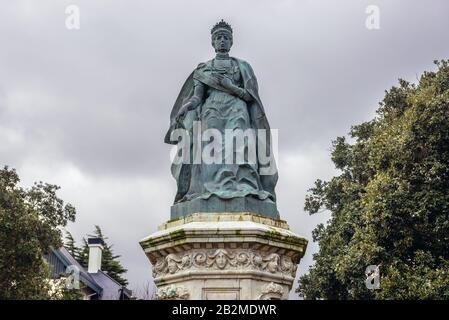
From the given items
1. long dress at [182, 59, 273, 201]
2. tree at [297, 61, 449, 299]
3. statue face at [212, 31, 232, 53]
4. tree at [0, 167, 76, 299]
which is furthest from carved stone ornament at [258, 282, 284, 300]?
tree at [0, 167, 76, 299]

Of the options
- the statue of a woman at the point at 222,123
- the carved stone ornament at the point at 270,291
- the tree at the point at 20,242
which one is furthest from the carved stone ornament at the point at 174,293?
the tree at the point at 20,242

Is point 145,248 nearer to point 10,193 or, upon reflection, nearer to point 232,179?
point 232,179

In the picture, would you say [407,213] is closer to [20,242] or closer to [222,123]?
[20,242]

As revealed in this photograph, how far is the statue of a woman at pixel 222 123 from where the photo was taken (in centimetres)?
935

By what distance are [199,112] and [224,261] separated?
215 cm

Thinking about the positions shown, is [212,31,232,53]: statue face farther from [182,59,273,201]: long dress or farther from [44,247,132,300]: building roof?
[44,247,132,300]: building roof

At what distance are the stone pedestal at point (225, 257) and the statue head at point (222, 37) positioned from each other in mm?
2379

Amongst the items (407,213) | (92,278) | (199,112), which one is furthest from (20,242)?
(92,278)

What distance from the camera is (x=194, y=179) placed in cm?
970

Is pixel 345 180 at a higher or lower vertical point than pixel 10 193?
higher

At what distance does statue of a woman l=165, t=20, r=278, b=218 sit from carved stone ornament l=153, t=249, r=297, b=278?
57 centimetres

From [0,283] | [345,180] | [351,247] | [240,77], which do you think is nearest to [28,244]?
[0,283]

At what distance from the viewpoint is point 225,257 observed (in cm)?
880

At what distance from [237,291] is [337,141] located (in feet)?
67.9
